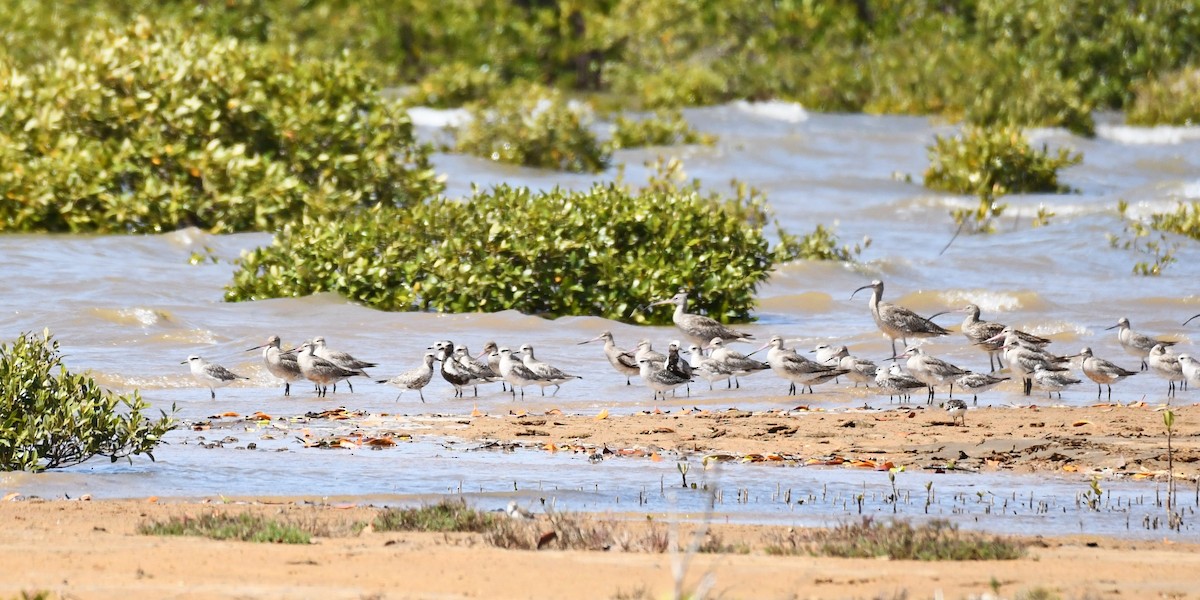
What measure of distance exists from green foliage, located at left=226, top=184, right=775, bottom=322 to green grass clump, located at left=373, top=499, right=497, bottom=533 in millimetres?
9926

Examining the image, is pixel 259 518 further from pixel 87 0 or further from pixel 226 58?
pixel 87 0

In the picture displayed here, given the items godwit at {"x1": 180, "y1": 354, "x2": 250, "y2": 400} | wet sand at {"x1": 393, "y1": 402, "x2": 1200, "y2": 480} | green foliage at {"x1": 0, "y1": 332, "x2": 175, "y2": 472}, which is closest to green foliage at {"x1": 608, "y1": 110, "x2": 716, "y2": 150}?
godwit at {"x1": 180, "y1": 354, "x2": 250, "y2": 400}

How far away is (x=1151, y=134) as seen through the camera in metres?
42.8

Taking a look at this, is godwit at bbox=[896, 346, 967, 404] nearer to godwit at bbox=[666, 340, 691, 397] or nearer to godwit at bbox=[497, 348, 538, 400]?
godwit at bbox=[666, 340, 691, 397]

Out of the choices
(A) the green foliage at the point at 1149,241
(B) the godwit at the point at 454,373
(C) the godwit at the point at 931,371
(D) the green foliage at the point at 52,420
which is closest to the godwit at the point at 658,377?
(B) the godwit at the point at 454,373

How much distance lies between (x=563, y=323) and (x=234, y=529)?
1060cm

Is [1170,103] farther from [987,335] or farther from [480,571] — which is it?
[480,571]

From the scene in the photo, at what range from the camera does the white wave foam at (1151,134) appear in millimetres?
42469

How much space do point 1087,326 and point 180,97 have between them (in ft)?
41.8

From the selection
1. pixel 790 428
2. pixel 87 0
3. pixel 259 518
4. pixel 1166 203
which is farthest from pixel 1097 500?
pixel 87 0

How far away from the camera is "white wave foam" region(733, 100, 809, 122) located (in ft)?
149

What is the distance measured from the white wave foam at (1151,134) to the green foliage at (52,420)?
118 ft

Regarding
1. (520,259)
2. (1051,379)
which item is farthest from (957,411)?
(520,259)

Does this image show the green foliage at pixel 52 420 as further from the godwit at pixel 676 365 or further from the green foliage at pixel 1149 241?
the green foliage at pixel 1149 241
